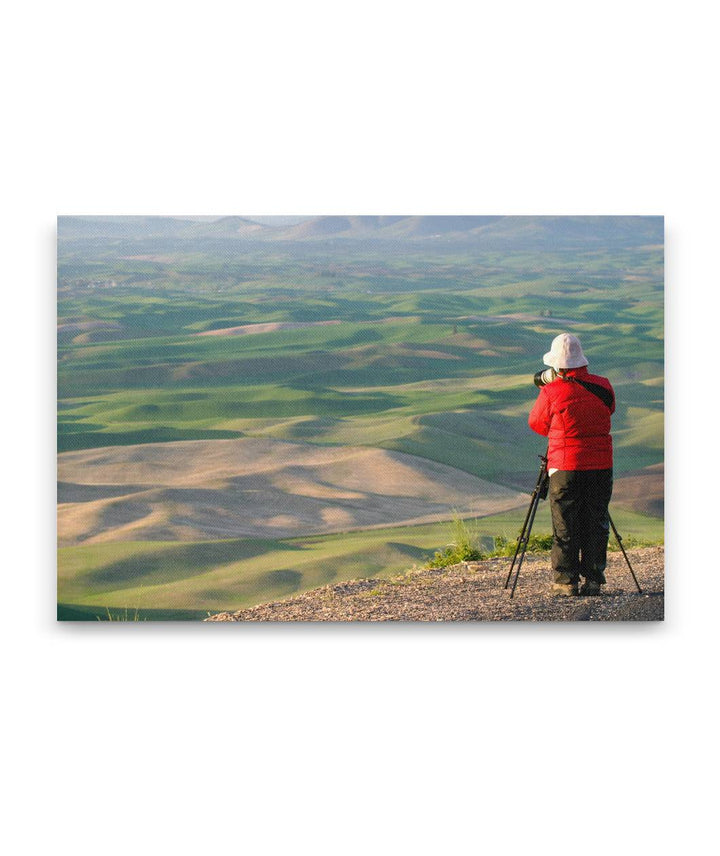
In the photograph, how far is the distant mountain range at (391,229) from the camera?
6.05m

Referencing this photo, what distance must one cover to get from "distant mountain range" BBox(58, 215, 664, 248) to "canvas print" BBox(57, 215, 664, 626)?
0.04 feet

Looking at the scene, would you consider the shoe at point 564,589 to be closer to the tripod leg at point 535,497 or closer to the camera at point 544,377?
the tripod leg at point 535,497

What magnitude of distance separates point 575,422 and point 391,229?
1.33m

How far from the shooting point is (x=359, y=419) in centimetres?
622

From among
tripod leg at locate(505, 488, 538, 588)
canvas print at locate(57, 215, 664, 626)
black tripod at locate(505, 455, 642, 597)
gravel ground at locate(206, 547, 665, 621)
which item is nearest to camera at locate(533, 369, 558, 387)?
canvas print at locate(57, 215, 664, 626)

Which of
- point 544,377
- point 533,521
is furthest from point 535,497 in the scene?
point 544,377

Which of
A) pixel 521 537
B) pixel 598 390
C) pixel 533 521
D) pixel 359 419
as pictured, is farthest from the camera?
pixel 359 419

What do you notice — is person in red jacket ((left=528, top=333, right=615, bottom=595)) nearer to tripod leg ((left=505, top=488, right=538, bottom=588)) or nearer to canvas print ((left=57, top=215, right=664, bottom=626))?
canvas print ((left=57, top=215, right=664, bottom=626))

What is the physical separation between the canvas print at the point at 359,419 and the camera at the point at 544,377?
0.01 meters

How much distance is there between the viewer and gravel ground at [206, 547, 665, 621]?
5.89 metres

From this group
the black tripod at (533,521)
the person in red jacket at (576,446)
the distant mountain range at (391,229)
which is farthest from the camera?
the distant mountain range at (391,229)

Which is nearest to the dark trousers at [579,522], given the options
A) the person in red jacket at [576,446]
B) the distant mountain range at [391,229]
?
the person in red jacket at [576,446]

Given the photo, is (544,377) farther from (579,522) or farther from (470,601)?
(470,601)
